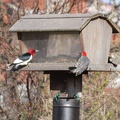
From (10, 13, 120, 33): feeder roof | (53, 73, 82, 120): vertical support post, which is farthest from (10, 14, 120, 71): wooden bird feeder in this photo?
(53, 73, 82, 120): vertical support post

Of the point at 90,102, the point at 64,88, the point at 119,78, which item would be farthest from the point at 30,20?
the point at 119,78

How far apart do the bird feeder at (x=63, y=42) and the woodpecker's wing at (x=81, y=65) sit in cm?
16

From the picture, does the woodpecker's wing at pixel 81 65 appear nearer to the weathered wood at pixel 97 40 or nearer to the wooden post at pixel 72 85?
the weathered wood at pixel 97 40

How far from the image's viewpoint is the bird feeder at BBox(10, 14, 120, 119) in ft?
17.6

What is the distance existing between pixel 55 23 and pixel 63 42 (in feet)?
0.71

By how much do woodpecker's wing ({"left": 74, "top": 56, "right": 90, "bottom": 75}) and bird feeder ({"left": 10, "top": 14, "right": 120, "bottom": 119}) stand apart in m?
0.16

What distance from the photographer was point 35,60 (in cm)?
554

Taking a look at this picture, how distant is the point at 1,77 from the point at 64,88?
4.15 meters

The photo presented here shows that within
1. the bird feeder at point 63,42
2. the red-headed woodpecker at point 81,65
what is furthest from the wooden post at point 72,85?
the red-headed woodpecker at point 81,65

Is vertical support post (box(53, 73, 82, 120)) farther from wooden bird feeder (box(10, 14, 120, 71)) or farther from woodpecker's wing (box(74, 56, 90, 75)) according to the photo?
woodpecker's wing (box(74, 56, 90, 75))

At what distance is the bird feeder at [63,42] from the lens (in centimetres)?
538

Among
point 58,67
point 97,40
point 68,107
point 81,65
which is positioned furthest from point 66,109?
point 97,40

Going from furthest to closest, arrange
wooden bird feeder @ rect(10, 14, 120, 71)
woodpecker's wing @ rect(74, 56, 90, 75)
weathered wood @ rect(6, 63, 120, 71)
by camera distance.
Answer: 1. wooden bird feeder @ rect(10, 14, 120, 71)
2. weathered wood @ rect(6, 63, 120, 71)
3. woodpecker's wing @ rect(74, 56, 90, 75)

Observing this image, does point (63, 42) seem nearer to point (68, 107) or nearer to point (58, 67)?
point (58, 67)
